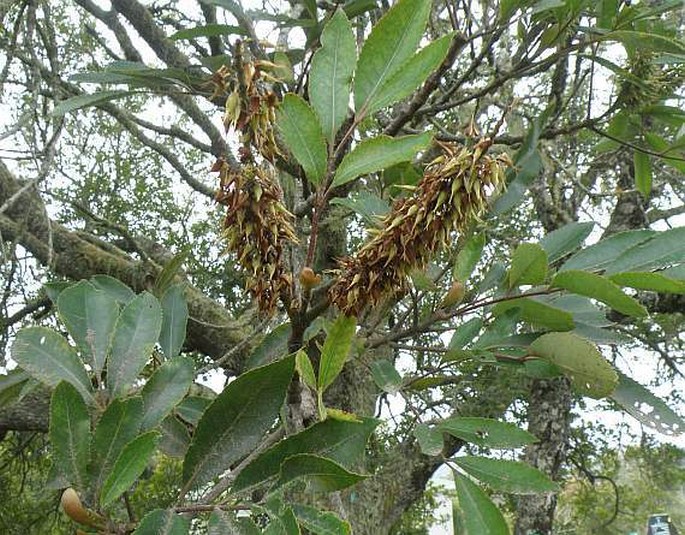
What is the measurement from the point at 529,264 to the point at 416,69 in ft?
0.70

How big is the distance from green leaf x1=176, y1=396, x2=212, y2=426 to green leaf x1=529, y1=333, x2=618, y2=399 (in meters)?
0.32

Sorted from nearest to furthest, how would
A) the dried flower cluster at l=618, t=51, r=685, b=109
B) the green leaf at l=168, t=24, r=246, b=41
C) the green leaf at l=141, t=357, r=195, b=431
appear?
the green leaf at l=141, t=357, r=195, b=431
the green leaf at l=168, t=24, r=246, b=41
the dried flower cluster at l=618, t=51, r=685, b=109

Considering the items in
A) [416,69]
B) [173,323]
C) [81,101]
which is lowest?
[173,323]

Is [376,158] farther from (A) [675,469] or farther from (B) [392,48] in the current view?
(A) [675,469]

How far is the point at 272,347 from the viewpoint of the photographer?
0.70 metres

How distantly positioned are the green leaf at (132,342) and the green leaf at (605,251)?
0.36 m

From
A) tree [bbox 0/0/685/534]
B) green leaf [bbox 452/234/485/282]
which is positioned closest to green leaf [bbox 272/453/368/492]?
tree [bbox 0/0/685/534]

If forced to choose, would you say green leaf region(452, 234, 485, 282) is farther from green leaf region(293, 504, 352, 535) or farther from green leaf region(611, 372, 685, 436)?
green leaf region(293, 504, 352, 535)

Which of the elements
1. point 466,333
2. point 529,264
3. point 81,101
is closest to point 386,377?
point 466,333

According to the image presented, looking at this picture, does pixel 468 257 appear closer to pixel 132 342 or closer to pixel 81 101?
pixel 132 342

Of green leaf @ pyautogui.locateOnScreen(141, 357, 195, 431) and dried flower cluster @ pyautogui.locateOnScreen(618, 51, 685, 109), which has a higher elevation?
dried flower cluster @ pyautogui.locateOnScreen(618, 51, 685, 109)

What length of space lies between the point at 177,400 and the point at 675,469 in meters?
3.88

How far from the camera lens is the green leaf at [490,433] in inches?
24.1

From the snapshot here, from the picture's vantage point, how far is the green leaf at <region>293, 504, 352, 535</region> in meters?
0.43
